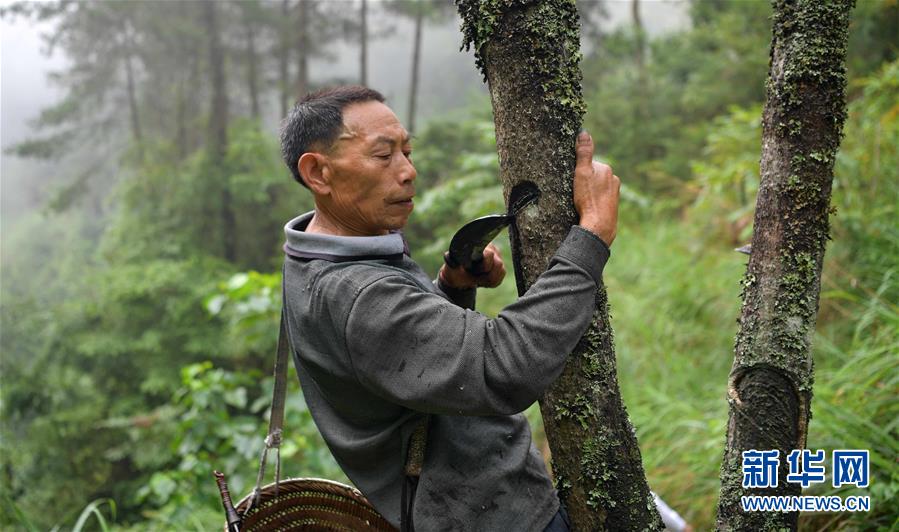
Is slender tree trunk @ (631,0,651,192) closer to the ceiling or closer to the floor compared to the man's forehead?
closer to the ceiling

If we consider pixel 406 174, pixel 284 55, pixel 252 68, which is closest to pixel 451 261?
pixel 406 174

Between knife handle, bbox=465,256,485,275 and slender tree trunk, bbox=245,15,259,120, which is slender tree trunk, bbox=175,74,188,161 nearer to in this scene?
slender tree trunk, bbox=245,15,259,120

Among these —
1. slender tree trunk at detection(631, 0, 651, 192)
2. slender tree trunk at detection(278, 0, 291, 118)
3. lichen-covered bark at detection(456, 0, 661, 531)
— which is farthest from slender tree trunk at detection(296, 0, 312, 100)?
lichen-covered bark at detection(456, 0, 661, 531)

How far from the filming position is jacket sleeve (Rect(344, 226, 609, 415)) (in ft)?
4.00

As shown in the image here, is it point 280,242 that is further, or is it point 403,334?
point 280,242

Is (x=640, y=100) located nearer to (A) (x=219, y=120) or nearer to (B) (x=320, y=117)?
(A) (x=219, y=120)

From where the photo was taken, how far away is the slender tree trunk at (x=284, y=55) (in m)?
17.2

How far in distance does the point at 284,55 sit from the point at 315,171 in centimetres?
1734

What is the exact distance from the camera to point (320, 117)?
4.89 feet

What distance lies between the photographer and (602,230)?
132cm

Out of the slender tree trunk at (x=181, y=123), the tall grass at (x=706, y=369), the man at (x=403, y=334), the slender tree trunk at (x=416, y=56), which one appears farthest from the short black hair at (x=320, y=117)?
the slender tree trunk at (x=181, y=123)

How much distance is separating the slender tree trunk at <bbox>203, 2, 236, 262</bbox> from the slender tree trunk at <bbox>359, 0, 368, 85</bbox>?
3471 mm

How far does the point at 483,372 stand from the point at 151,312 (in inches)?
540

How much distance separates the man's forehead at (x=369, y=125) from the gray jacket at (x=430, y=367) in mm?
224
